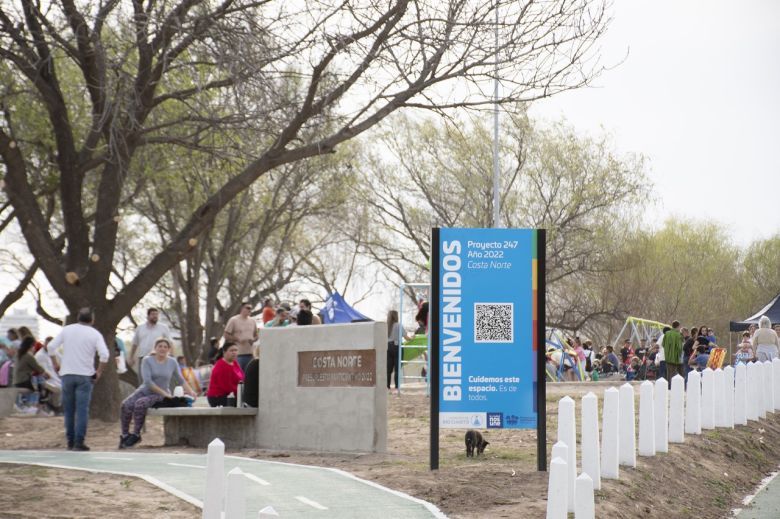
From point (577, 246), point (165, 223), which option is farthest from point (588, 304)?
point (165, 223)

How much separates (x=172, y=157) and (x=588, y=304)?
79.8 ft

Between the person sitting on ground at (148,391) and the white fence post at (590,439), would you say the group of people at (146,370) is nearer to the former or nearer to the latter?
the person sitting on ground at (148,391)

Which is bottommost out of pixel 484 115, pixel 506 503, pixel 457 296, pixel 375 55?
pixel 506 503

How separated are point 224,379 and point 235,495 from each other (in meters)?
11.6

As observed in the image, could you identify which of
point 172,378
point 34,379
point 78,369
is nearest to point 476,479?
point 78,369

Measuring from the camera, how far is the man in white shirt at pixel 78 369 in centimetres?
1582

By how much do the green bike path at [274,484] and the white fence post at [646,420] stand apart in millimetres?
3597

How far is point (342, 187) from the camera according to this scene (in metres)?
40.9

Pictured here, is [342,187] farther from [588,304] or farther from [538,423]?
[538,423]

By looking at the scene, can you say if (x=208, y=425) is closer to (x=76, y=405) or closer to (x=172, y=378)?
(x=172, y=378)

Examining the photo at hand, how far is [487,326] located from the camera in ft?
40.4

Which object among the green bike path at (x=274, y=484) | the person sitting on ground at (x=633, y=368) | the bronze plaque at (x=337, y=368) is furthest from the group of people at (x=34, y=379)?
the person sitting on ground at (x=633, y=368)

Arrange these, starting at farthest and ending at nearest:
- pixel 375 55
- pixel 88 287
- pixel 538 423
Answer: pixel 88 287 → pixel 375 55 → pixel 538 423

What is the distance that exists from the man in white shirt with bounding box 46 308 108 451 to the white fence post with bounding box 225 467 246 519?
402 inches
